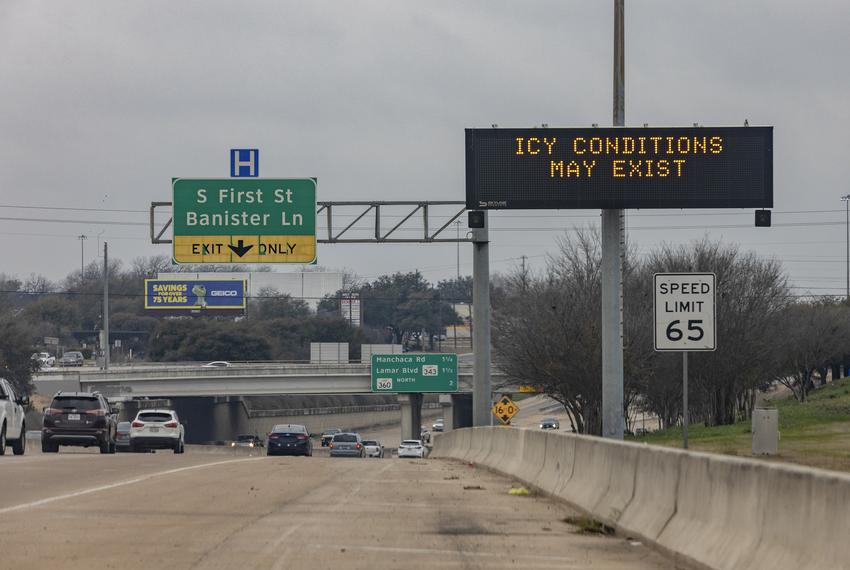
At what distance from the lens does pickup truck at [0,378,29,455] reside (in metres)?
30.7

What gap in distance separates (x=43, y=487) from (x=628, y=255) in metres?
46.5

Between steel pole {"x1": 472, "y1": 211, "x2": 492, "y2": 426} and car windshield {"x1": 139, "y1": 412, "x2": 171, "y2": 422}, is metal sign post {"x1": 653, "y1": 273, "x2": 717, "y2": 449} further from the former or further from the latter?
car windshield {"x1": 139, "y1": 412, "x2": 171, "y2": 422}

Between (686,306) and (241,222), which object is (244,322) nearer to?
(241,222)

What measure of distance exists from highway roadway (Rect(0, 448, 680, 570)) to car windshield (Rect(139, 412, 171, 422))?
18.4 meters

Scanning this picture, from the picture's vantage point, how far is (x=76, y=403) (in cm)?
3625

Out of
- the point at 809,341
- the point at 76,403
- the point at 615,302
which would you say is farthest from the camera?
the point at 809,341

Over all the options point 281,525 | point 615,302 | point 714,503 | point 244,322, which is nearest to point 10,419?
point 615,302

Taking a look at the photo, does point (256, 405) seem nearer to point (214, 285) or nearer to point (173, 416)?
point (214, 285)

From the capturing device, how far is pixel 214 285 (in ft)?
470

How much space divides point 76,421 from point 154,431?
4.76m

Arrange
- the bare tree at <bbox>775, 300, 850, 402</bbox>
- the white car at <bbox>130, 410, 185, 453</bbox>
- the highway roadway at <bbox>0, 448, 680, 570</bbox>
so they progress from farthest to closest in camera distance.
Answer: the bare tree at <bbox>775, 300, 850, 402</bbox> → the white car at <bbox>130, 410, 185, 453</bbox> → the highway roadway at <bbox>0, 448, 680, 570</bbox>

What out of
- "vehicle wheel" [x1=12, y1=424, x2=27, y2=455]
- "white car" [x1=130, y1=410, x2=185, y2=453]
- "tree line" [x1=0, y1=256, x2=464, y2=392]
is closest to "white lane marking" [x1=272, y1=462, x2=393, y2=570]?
"vehicle wheel" [x1=12, y1=424, x2=27, y2=455]

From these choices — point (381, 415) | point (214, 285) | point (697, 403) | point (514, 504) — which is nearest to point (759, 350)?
point (697, 403)

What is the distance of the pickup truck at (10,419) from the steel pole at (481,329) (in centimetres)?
1343
